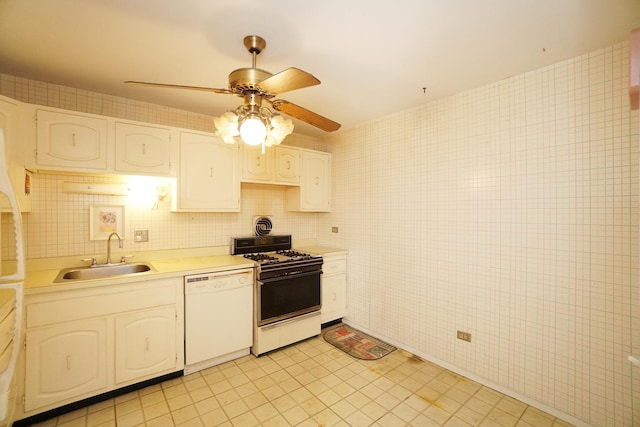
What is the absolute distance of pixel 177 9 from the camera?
1.48m

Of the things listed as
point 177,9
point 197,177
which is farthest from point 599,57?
point 197,177

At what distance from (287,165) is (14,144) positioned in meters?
A: 2.15

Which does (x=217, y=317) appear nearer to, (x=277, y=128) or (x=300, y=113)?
(x=277, y=128)

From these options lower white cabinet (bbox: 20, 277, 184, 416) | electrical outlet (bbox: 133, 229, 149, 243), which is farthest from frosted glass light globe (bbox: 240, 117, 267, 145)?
electrical outlet (bbox: 133, 229, 149, 243)

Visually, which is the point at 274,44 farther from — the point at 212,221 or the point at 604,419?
the point at 604,419

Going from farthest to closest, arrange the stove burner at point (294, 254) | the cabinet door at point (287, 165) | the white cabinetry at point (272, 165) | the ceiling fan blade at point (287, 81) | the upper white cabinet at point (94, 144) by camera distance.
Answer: the cabinet door at point (287, 165) < the stove burner at point (294, 254) < the white cabinetry at point (272, 165) < the upper white cabinet at point (94, 144) < the ceiling fan blade at point (287, 81)

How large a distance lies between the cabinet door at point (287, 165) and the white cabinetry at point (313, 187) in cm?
9

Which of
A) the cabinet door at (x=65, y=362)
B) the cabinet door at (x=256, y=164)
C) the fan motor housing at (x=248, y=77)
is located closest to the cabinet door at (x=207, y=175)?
the cabinet door at (x=256, y=164)

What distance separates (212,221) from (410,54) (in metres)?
2.41

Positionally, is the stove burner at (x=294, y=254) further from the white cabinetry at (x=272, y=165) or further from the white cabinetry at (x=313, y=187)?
the white cabinetry at (x=272, y=165)

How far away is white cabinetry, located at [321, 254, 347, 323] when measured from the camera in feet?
10.9

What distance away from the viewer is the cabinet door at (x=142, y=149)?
231 centimetres

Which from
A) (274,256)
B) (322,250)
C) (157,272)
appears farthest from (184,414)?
(322,250)

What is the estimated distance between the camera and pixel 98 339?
6.63 ft
